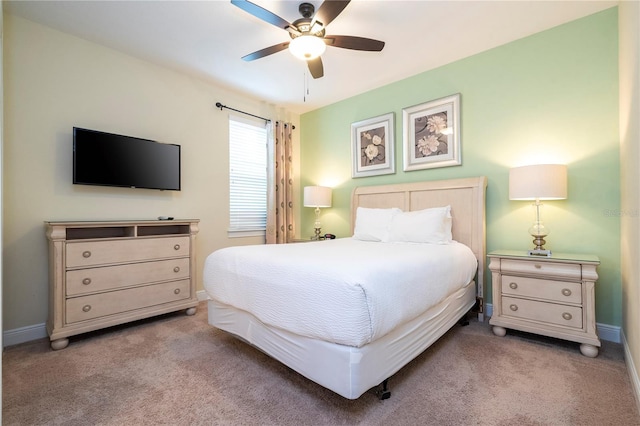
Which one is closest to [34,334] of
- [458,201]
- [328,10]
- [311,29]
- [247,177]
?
[247,177]

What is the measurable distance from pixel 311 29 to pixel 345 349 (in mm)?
2205

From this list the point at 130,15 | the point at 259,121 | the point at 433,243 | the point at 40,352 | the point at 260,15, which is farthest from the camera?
the point at 259,121

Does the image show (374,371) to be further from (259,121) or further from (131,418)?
(259,121)

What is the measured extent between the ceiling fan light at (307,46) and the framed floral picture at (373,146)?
171 centimetres

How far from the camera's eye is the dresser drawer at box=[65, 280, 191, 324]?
2.42m

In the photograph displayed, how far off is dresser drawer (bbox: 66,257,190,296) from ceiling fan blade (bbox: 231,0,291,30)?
7.55ft

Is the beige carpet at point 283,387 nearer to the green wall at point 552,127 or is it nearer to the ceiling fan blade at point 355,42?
the green wall at point 552,127

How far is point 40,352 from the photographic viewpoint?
2293 mm

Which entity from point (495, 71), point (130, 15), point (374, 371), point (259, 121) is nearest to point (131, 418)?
point (374, 371)

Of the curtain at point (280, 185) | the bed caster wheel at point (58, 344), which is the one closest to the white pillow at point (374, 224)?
the curtain at point (280, 185)

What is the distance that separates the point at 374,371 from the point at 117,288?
92.1 inches

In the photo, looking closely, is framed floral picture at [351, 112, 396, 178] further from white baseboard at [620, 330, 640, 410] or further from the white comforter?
white baseboard at [620, 330, 640, 410]

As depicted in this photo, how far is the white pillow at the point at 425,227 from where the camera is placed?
9.37 ft

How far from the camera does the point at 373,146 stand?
3916mm
